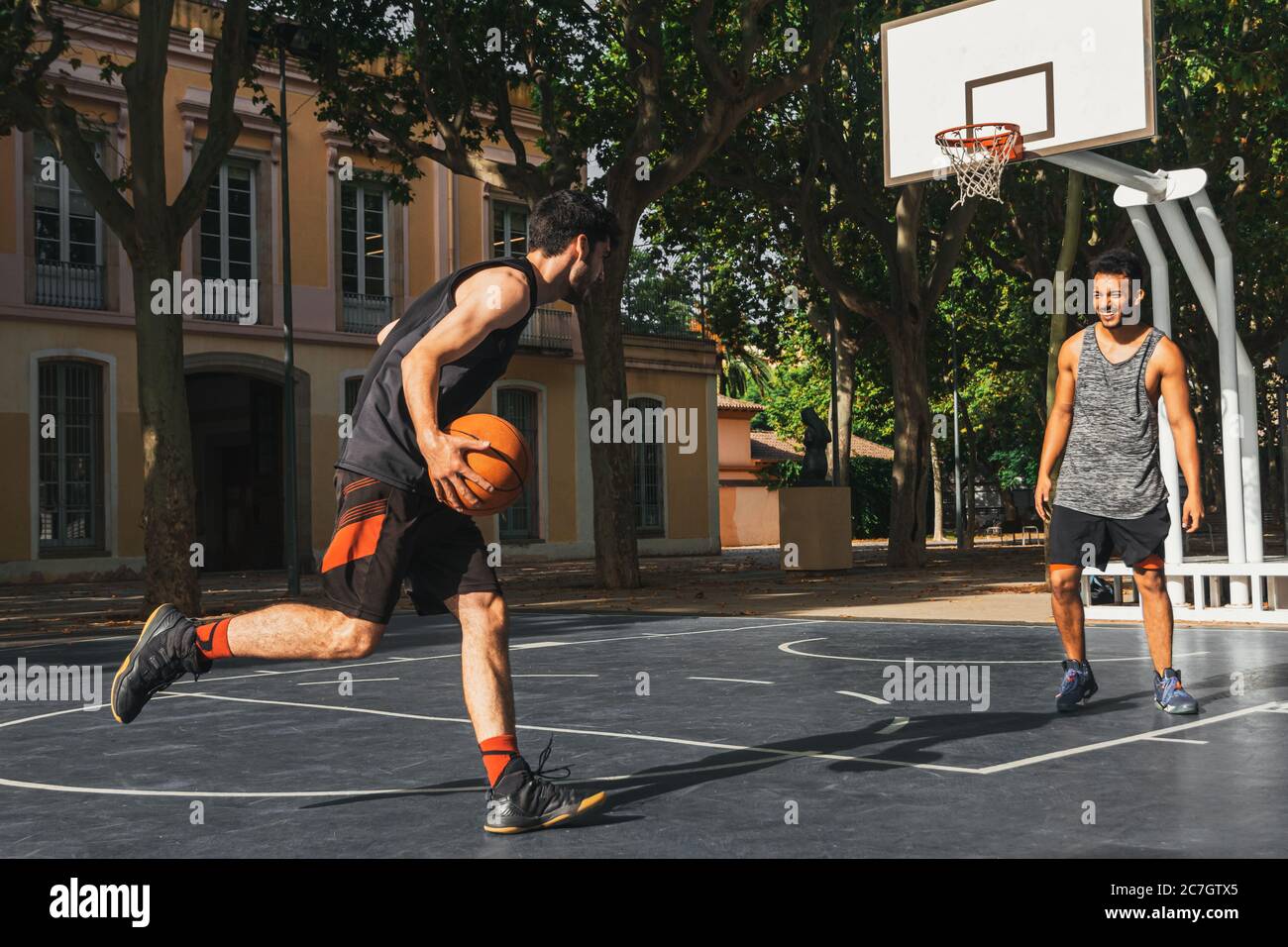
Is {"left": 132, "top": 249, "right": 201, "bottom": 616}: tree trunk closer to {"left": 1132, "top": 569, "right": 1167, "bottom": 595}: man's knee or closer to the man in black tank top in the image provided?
the man in black tank top

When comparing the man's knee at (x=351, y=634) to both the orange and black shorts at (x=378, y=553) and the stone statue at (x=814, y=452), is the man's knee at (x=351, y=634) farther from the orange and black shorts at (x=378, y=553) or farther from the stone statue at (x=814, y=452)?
the stone statue at (x=814, y=452)

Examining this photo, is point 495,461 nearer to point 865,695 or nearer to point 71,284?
point 865,695

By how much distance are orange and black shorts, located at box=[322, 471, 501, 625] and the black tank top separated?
60mm

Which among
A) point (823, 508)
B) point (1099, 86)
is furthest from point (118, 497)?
point (1099, 86)

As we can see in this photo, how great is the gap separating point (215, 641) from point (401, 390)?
3.81 feet

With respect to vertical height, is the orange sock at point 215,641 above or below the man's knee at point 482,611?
below

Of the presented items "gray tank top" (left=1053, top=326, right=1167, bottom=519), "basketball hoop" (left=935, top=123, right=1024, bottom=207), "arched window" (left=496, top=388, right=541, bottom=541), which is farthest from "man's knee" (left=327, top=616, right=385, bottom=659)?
"arched window" (left=496, top=388, right=541, bottom=541)

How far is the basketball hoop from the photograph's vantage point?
13.6 metres

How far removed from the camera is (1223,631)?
11.9 metres

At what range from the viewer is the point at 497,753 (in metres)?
4.96

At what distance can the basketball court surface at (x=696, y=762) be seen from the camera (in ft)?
15.3

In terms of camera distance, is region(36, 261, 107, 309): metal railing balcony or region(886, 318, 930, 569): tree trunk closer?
region(886, 318, 930, 569): tree trunk

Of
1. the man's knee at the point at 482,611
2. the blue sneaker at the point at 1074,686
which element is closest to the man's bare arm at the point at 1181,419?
the blue sneaker at the point at 1074,686

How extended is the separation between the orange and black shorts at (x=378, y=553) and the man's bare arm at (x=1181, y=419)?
3.72 metres
